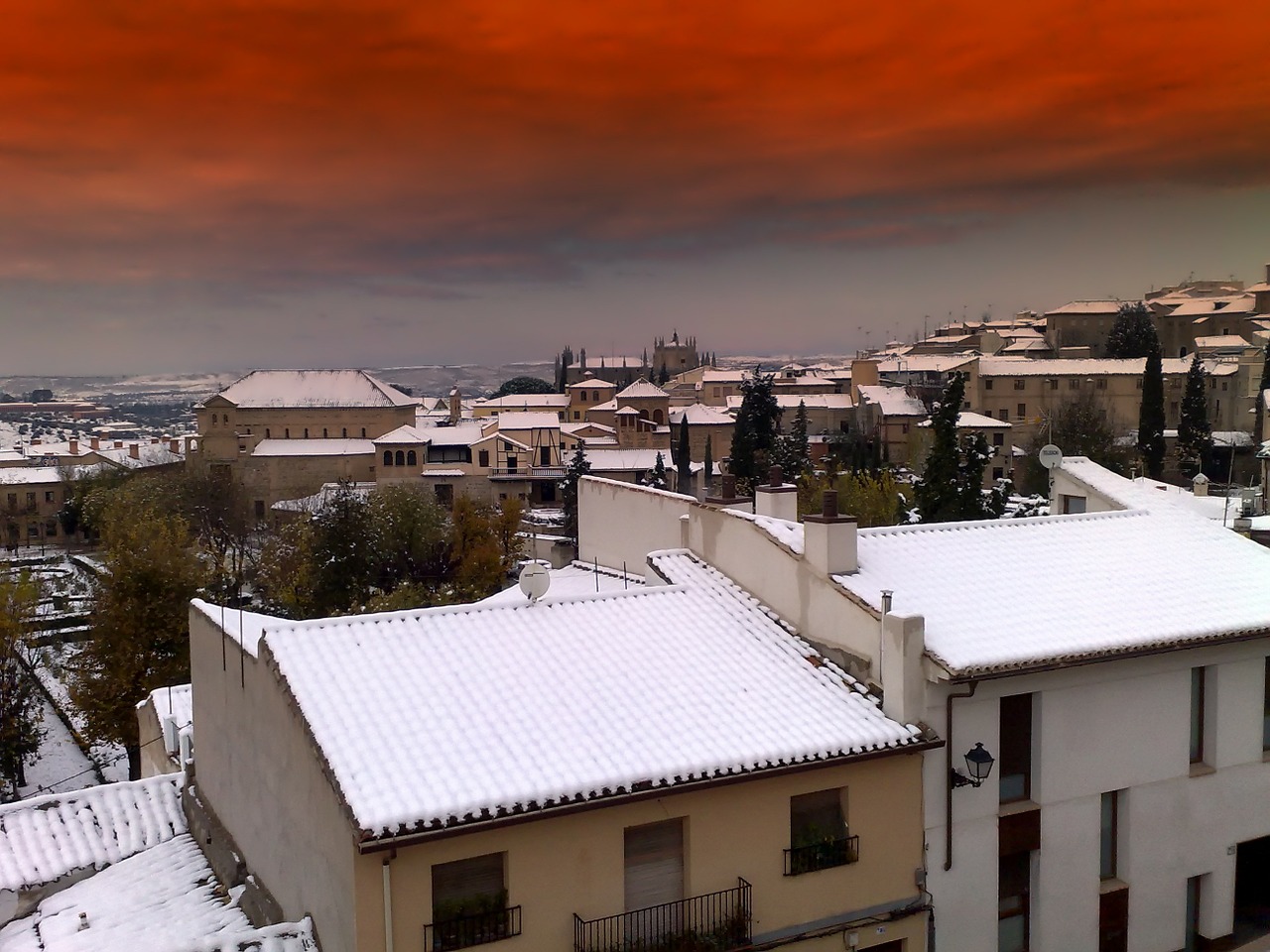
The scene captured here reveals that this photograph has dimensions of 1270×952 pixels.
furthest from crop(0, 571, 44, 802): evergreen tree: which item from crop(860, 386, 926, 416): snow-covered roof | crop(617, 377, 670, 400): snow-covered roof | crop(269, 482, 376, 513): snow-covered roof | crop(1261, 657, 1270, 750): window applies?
crop(617, 377, 670, 400): snow-covered roof

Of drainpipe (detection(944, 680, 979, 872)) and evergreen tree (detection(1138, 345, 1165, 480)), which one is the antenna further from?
evergreen tree (detection(1138, 345, 1165, 480))

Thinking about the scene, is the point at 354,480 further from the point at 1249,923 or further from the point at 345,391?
the point at 1249,923

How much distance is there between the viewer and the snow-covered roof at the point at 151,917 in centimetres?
805

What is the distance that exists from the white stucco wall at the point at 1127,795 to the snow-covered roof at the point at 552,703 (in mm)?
1358

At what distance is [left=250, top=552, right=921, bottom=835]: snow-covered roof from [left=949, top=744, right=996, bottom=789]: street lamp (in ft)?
2.07

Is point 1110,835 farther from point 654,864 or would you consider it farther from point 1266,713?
point 654,864

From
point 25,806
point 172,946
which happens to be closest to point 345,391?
point 25,806

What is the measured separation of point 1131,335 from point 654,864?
88.5m

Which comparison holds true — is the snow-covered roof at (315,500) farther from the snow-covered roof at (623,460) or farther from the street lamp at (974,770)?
the street lamp at (974,770)

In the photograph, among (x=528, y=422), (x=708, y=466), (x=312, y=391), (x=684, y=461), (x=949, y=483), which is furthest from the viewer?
(x=312, y=391)

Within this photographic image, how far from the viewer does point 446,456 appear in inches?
2667

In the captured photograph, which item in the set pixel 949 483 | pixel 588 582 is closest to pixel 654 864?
pixel 588 582

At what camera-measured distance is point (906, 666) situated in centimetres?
870

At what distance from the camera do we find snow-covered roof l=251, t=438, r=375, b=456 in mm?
71312
